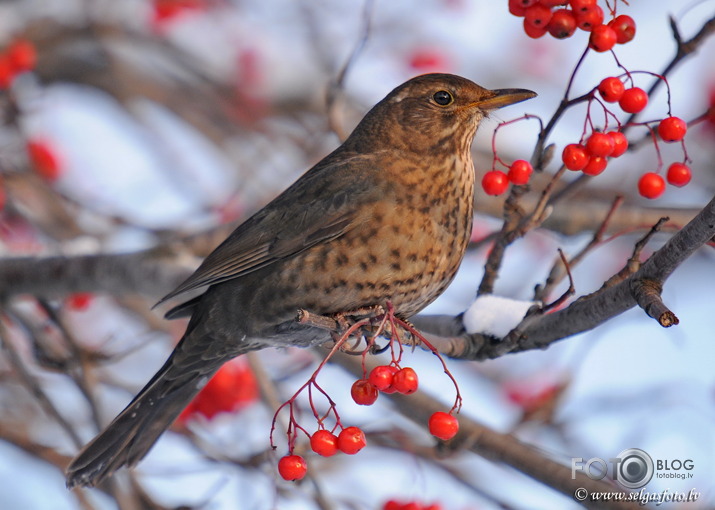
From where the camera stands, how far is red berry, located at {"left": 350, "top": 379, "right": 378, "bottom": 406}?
255cm

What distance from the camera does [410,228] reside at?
3.04 meters

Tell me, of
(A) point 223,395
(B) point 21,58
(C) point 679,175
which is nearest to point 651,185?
(C) point 679,175

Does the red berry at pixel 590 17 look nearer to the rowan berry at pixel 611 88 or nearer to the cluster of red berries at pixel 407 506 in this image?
the rowan berry at pixel 611 88

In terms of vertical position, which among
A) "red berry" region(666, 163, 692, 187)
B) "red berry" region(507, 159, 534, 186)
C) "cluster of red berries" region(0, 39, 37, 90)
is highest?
"red berry" region(666, 163, 692, 187)

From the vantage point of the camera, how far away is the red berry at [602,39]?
7.96 feet

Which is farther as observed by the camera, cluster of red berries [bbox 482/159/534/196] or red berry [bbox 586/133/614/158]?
cluster of red berries [bbox 482/159/534/196]

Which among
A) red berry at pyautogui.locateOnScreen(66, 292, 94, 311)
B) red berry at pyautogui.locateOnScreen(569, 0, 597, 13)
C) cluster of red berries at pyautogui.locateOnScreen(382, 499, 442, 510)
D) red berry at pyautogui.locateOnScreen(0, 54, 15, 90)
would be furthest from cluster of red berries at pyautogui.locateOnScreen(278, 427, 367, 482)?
red berry at pyautogui.locateOnScreen(0, 54, 15, 90)

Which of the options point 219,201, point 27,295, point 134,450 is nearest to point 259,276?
point 134,450

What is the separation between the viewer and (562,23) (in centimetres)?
250

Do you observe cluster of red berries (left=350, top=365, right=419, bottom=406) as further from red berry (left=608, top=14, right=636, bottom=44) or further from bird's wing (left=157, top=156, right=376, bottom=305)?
red berry (left=608, top=14, right=636, bottom=44)

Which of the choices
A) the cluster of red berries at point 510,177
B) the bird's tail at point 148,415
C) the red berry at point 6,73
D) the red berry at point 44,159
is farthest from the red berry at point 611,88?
the red berry at point 44,159

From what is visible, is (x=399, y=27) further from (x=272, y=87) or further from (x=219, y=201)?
(x=219, y=201)

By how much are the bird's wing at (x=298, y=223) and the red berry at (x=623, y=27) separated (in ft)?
3.36

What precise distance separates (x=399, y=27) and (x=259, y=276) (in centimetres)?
383
